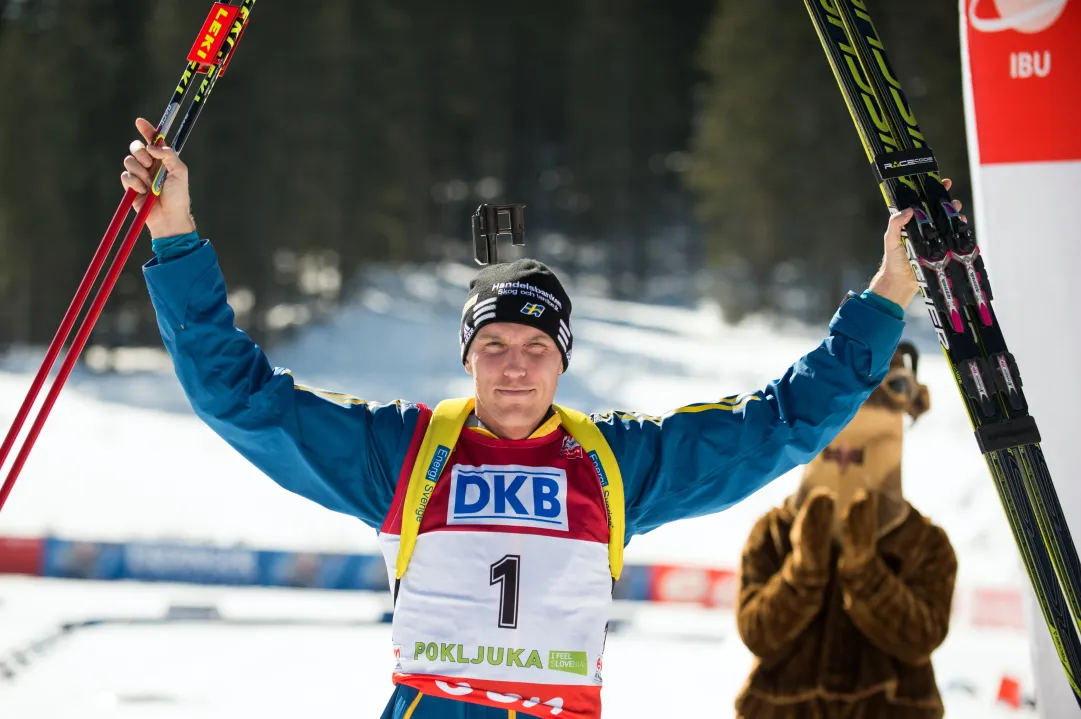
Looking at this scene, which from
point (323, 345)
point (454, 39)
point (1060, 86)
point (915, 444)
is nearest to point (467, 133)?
point (454, 39)

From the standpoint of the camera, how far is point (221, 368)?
236cm

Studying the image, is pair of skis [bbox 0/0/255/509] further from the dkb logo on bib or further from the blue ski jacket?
the dkb logo on bib

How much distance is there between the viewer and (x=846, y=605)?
343cm

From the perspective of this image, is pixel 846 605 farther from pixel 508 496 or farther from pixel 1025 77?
pixel 1025 77

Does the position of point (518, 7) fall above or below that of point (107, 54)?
above

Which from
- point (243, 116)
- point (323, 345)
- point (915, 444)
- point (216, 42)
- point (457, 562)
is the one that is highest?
point (243, 116)

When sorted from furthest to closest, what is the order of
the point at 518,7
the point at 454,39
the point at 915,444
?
the point at 518,7, the point at 454,39, the point at 915,444

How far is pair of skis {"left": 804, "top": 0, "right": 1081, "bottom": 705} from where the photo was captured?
97.7 inches

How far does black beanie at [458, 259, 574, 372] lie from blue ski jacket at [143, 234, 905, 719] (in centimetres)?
24

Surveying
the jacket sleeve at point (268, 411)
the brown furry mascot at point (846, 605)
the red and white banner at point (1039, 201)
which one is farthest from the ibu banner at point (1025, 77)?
the jacket sleeve at point (268, 411)

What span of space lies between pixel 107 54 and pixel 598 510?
1983 centimetres

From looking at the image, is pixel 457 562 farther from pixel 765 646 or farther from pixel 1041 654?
pixel 1041 654

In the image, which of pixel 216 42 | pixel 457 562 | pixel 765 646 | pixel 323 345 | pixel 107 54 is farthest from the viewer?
pixel 323 345

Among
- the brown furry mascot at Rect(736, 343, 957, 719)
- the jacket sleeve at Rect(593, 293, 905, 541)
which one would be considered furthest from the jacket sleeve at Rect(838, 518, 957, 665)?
the jacket sleeve at Rect(593, 293, 905, 541)
